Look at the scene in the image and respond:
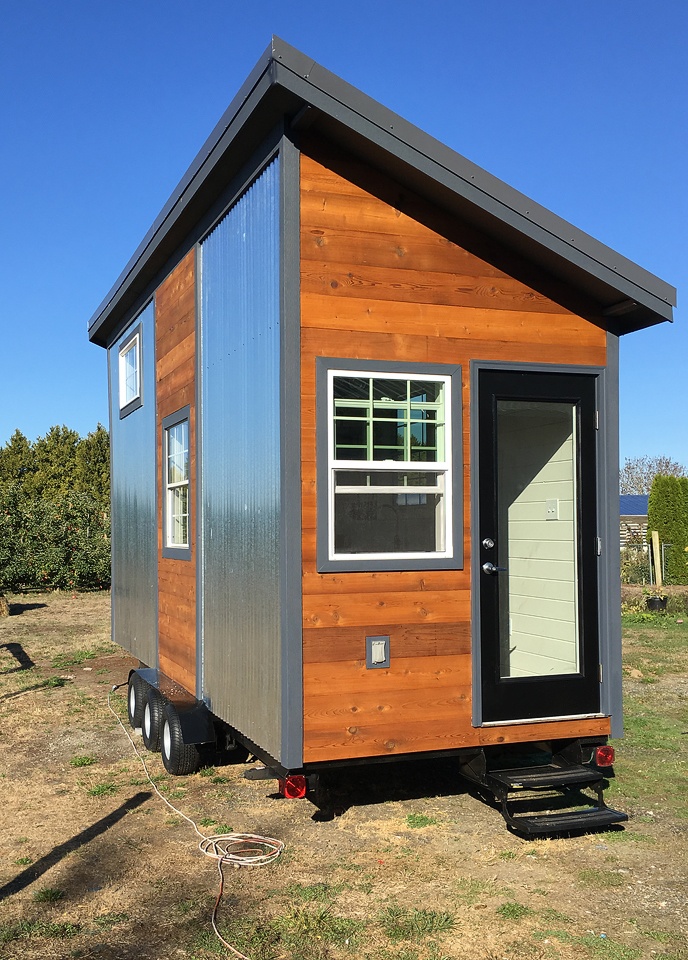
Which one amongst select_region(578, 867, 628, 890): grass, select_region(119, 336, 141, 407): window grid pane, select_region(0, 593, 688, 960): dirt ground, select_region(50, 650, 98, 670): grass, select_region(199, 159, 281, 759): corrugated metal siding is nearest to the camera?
select_region(0, 593, 688, 960): dirt ground

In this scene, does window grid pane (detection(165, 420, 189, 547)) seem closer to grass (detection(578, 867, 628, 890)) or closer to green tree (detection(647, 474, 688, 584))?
grass (detection(578, 867, 628, 890))

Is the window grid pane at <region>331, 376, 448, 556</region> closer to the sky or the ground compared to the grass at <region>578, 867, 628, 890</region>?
closer to the sky

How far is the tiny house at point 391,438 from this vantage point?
5059 mm

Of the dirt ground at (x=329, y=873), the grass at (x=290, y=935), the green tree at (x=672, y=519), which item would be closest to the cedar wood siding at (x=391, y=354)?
the dirt ground at (x=329, y=873)

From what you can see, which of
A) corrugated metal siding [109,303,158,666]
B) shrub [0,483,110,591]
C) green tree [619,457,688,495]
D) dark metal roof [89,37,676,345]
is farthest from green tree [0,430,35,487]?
green tree [619,457,688,495]

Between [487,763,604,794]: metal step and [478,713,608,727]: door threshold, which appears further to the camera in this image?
[478,713,608,727]: door threshold

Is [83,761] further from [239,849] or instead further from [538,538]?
[538,538]

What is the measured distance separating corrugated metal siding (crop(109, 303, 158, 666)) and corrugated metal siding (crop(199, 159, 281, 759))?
2191mm

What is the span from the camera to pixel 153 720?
7.09m

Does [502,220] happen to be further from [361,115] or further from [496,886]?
[496,886]

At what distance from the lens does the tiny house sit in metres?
5.06

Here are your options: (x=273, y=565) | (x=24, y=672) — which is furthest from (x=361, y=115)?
(x=24, y=672)

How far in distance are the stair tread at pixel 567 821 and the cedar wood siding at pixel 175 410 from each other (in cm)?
296

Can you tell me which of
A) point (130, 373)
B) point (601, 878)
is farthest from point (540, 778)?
point (130, 373)
